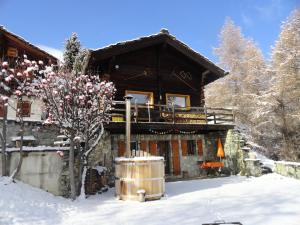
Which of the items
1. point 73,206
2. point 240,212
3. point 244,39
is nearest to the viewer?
point 240,212

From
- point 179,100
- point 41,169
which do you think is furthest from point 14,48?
point 179,100

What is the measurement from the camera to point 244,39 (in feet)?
109

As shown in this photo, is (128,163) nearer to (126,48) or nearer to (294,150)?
(126,48)

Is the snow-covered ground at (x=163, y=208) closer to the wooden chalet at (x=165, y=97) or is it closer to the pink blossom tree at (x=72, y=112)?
the pink blossom tree at (x=72, y=112)

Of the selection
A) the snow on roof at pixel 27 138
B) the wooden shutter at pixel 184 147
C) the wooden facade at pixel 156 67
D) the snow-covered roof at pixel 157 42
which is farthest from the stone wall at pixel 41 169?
the wooden shutter at pixel 184 147

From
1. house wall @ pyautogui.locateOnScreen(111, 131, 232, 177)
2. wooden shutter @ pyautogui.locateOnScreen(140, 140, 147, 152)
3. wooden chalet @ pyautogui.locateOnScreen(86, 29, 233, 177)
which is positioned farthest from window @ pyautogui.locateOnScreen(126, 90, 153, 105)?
wooden shutter @ pyautogui.locateOnScreen(140, 140, 147, 152)

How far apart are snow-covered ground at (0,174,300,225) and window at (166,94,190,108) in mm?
7988

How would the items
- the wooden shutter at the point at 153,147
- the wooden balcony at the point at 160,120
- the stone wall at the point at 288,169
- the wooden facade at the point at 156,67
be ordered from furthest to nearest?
the wooden facade at the point at 156,67
the wooden shutter at the point at 153,147
the wooden balcony at the point at 160,120
the stone wall at the point at 288,169

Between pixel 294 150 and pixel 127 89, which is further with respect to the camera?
pixel 294 150

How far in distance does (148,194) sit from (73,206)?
9.07 feet

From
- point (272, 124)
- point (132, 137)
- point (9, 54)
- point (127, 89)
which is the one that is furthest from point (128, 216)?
point (272, 124)

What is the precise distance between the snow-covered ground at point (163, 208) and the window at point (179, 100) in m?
7.99

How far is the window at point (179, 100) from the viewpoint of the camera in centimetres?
1870

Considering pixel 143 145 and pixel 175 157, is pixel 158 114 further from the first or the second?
pixel 175 157
